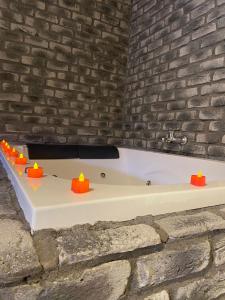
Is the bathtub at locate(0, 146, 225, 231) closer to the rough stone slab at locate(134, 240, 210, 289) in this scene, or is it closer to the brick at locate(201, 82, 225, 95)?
the rough stone slab at locate(134, 240, 210, 289)

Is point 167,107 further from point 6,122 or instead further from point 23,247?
point 23,247

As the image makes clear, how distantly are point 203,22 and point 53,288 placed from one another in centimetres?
203

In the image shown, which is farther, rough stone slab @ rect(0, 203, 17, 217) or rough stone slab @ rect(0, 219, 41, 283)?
rough stone slab @ rect(0, 203, 17, 217)

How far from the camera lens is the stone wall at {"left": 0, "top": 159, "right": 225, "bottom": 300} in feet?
1.56

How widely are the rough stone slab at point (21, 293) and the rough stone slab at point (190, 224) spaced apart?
0.35 metres

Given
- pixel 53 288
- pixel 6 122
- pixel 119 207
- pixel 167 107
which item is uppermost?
pixel 167 107

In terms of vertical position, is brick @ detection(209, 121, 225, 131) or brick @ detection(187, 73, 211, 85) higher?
brick @ detection(187, 73, 211, 85)

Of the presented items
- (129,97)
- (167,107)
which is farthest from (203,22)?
(129,97)

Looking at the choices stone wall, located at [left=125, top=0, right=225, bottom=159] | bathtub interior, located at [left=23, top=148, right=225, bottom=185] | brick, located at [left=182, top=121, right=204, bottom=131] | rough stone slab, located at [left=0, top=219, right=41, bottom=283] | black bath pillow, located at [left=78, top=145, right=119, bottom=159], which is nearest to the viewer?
rough stone slab, located at [left=0, top=219, right=41, bottom=283]

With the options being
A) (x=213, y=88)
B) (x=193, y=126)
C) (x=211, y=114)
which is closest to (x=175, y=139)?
(x=193, y=126)

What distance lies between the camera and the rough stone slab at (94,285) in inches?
19.3

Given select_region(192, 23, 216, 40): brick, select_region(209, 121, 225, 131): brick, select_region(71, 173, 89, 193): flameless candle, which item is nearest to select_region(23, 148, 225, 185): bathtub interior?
select_region(209, 121, 225, 131): brick

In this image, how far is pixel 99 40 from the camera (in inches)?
106

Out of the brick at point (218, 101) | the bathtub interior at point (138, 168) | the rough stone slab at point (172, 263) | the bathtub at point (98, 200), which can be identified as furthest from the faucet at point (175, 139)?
the rough stone slab at point (172, 263)
